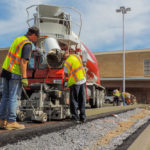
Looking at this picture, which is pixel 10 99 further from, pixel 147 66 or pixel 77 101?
pixel 147 66

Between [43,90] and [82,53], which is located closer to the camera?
[43,90]

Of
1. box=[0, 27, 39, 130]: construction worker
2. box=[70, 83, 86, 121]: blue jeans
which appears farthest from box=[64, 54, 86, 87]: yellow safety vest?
box=[0, 27, 39, 130]: construction worker

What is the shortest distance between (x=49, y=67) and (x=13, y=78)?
321 cm

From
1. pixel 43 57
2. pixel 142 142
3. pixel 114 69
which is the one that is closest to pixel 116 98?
pixel 43 57

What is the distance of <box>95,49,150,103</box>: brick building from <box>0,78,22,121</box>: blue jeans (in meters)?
36.9

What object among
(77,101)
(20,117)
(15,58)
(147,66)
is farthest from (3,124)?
(147,66)

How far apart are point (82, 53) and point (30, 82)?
2.59 m

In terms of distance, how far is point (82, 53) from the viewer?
934 centimetres

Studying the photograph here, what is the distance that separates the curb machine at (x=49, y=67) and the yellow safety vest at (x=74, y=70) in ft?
2.94

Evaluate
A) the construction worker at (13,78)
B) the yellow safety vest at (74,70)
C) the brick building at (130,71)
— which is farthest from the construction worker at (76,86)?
the brick building at (130,71)

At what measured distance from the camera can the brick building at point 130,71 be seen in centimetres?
4172

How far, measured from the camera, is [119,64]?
4506cm

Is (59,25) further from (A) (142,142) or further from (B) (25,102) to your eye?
(A) (142,142)

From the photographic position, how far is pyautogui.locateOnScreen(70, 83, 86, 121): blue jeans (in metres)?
6.13
